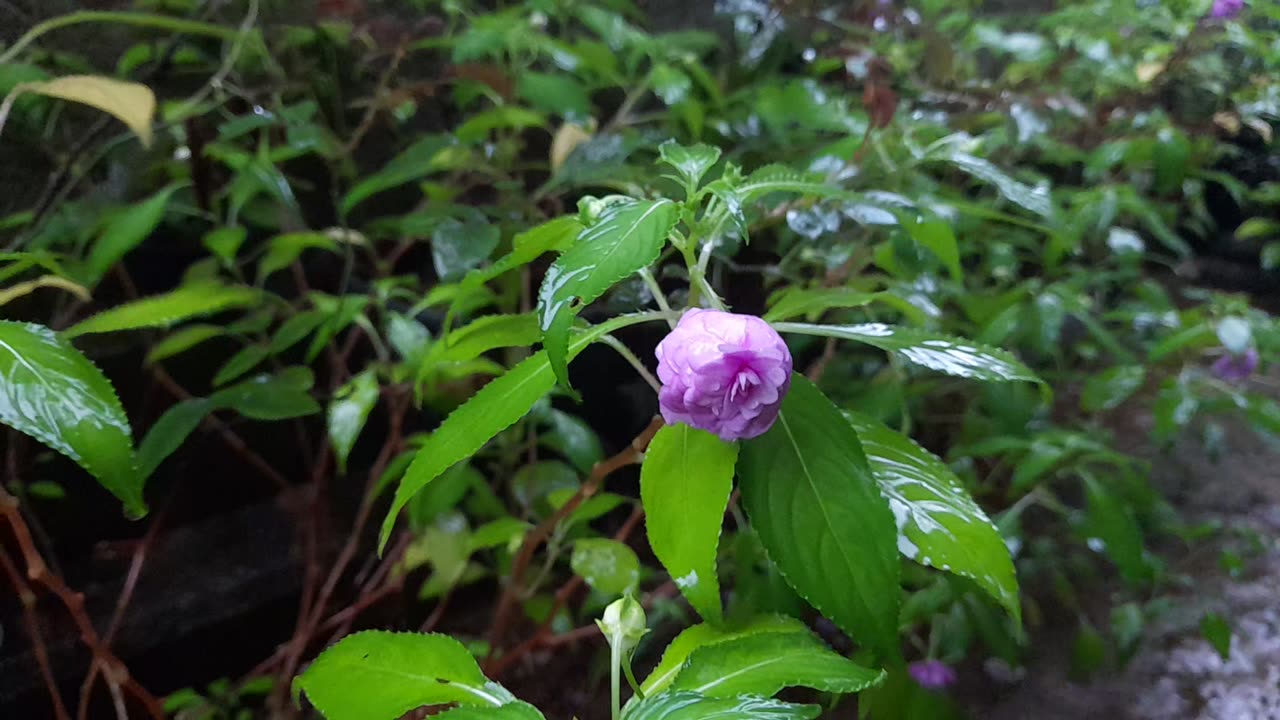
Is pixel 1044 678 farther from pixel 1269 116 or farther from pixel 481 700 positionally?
pixel 1269 116

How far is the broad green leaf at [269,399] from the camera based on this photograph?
63cm

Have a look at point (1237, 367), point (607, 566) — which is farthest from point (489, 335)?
point (1237, 367)

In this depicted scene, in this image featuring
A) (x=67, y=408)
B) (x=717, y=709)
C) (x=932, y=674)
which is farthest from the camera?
(x=932, y=674)

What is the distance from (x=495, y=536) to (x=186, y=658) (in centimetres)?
46

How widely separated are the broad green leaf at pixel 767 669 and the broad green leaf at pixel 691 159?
24 centimetres

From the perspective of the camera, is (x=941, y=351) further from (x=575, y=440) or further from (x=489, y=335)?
(x=575, y=440)

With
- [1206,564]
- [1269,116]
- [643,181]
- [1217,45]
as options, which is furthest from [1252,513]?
[643,181]

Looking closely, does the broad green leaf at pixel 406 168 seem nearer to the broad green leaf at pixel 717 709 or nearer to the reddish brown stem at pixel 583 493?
the reddish brown stem at pixel 583 493

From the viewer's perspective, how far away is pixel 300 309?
0.89 metres

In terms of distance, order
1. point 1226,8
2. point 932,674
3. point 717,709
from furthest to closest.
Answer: point 1226,8 → point 932,674 → point 717,709

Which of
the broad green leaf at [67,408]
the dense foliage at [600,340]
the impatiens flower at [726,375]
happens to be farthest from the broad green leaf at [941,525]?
the broad green leaf at [67,408]

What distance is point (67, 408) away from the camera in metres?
0.38

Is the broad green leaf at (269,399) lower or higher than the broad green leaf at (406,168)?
lower

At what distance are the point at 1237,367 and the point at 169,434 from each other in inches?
54.4
